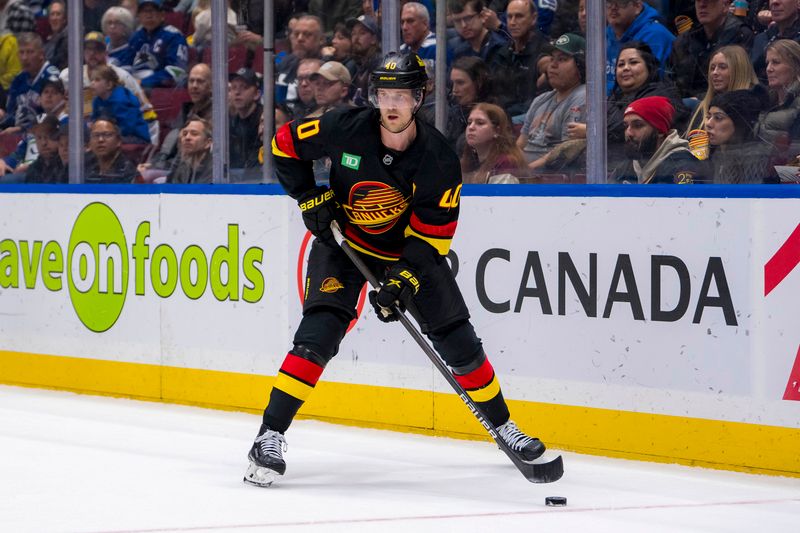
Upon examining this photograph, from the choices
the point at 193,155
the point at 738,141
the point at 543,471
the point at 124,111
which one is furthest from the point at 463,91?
the point at 124,111

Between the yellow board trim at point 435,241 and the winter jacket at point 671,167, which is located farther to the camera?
the winter jacket at point 671,167

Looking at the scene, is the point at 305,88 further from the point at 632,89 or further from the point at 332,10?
the point at 632,89

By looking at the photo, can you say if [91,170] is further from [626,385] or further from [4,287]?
[626,385]

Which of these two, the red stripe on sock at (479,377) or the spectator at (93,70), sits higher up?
the spectator at (93,70)

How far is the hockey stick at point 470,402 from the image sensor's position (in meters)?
4.30

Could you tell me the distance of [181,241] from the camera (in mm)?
6125

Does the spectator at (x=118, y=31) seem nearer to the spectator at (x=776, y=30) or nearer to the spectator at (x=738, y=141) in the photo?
the spectator at (x=738, y=141)

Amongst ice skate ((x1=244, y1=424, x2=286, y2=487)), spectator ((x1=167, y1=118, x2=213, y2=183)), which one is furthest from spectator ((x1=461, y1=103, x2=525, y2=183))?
ice skate ((x1=244, y1=424, x2=286, y2=487))

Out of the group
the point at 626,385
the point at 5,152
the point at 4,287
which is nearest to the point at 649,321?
the point at 626,385

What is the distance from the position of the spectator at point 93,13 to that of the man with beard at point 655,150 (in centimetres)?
294

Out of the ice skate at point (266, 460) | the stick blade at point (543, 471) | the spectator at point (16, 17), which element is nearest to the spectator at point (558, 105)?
the stick blade at point (543, 471)

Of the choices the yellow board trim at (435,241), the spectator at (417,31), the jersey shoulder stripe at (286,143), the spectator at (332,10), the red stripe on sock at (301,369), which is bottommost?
the red stripe on sock at (301,369)

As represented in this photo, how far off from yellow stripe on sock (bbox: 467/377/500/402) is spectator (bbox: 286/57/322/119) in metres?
2.06

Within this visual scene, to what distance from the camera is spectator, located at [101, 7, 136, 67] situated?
675 centimetres
